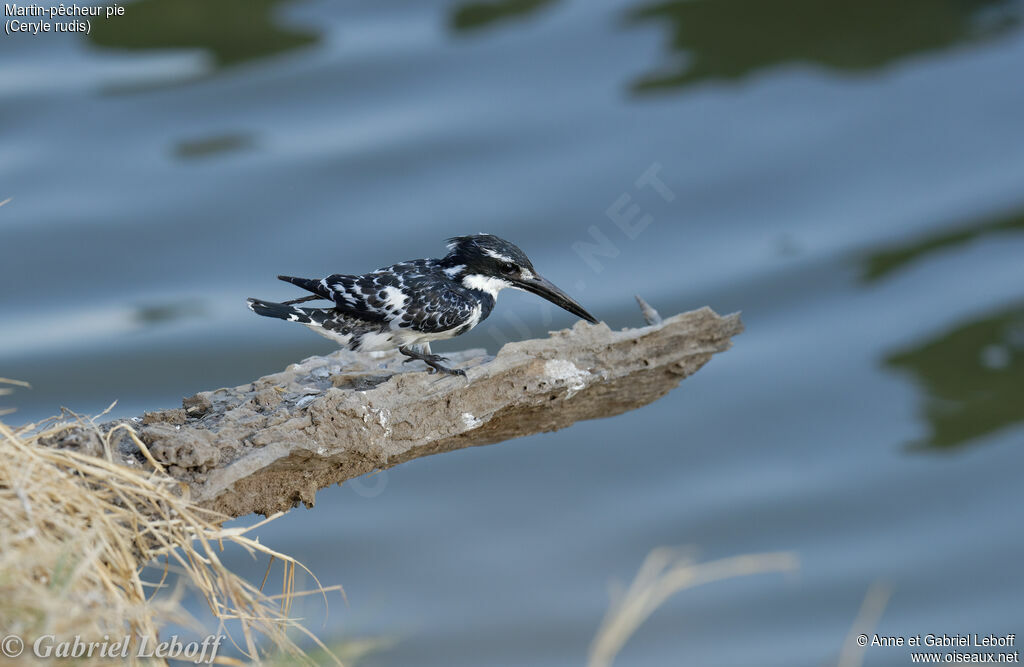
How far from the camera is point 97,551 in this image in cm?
215

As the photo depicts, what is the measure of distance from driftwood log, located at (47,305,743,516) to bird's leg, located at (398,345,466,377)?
0.03 meters

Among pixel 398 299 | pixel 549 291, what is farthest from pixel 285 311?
pixel 549 291

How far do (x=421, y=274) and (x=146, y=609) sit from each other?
186 cm

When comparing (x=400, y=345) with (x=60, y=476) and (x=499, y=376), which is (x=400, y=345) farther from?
(x=60, y=476)

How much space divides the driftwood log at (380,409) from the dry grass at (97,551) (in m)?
0.11

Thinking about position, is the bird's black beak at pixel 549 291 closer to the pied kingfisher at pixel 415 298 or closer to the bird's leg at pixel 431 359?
the pied kingfisher at pixel 415 298

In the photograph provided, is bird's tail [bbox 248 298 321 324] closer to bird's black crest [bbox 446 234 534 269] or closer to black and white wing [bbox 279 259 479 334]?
black and white wing [bbox 279 259 479 334]

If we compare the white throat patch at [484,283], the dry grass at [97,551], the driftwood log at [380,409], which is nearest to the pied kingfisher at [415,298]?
the white throat patch at [484,283]

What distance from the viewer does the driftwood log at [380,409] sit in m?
2.85

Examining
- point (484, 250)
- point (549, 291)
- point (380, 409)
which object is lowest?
point (380, 409)

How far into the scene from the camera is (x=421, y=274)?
377 cm

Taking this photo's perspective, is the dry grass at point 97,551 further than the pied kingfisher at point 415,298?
No

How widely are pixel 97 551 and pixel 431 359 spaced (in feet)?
4.90

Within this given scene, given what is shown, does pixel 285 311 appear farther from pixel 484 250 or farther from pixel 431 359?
pixel 484 250
